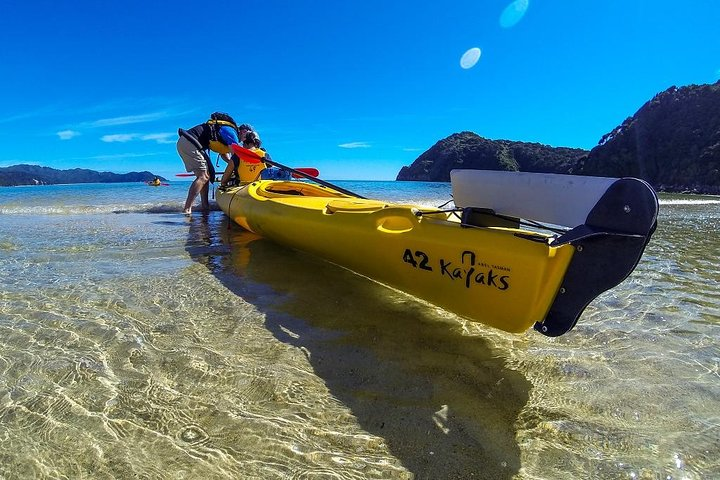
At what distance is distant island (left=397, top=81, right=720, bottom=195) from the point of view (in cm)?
4231

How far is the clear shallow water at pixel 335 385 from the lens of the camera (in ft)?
4.75

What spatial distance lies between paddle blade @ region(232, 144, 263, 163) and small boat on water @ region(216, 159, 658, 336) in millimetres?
3954

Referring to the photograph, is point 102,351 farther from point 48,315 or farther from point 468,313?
point 468,313

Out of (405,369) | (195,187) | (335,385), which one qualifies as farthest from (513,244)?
(195,187)

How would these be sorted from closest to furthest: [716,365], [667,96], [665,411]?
[665,411], [716,365], [667,96]

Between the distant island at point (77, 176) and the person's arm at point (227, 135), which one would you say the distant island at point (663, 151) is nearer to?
the person's arm at point (227, 135)

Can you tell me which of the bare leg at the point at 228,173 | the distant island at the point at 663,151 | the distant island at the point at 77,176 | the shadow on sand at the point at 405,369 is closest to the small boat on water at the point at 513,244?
the shadow on sand at the point at 405,369

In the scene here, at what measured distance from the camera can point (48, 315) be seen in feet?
8.63

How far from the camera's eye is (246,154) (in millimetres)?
6660

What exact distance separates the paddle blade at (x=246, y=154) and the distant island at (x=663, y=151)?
133 feet

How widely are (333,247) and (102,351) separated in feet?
5.61

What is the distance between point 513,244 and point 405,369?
2.85 ft

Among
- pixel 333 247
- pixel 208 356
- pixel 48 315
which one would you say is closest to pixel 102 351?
pixel 208 356

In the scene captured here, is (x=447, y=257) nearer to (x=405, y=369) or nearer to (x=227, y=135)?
(x=405, y=369)
